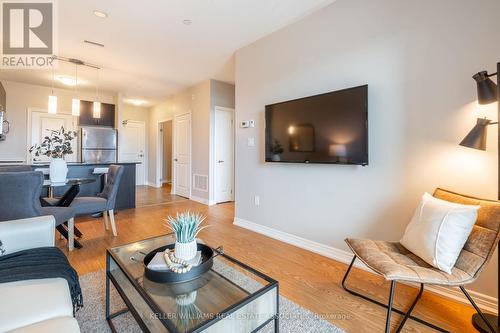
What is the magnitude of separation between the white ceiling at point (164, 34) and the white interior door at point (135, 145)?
99.4 inches

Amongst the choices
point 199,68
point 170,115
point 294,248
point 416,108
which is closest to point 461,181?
point 416,108

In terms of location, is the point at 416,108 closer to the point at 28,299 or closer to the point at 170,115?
the point at 28,299

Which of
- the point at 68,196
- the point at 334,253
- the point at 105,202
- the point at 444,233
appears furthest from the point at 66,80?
the point at 444,233

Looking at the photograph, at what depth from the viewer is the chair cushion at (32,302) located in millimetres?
954

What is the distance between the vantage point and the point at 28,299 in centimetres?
105

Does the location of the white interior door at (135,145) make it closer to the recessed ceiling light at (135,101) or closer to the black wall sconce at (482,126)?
the recessed ceiling light at (135,101)

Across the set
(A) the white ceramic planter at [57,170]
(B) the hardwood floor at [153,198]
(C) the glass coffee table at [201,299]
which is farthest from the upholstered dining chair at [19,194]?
(B) the hardwood floor at [153,198]

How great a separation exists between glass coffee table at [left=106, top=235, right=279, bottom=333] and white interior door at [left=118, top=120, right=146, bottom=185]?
6.65 meters

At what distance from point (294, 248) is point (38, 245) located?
2.32 meters

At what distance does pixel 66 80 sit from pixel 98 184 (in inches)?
105

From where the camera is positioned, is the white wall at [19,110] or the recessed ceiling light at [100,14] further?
the white wall at [19,110]

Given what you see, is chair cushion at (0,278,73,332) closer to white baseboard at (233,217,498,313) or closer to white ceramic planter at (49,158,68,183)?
white ceramic planter at (49,158,68,183)

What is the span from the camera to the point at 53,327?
909 mm

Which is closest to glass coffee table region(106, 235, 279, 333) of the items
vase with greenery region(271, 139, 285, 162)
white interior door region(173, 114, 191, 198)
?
vase with greenery region(271, 139, 285, 162)
